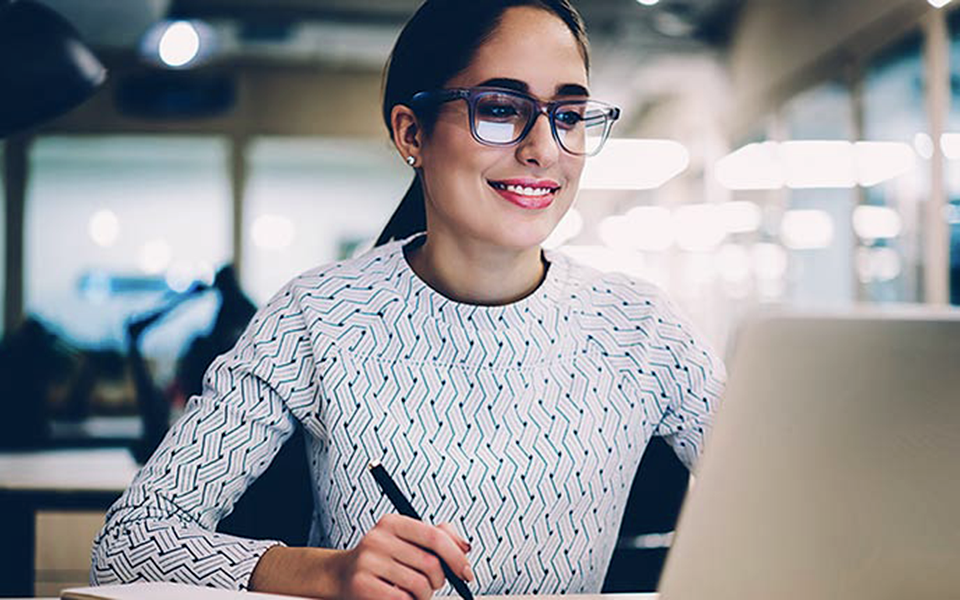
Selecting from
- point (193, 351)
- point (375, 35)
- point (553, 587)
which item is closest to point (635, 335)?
point (553, 587)

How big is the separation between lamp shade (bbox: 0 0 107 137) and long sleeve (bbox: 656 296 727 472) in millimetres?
1073

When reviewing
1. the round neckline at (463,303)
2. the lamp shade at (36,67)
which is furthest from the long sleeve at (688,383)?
the lamp shade at (36,67)

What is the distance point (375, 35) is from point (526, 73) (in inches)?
259

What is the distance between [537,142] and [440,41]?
0.21 meters

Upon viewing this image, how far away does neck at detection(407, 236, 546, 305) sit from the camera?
1320mm

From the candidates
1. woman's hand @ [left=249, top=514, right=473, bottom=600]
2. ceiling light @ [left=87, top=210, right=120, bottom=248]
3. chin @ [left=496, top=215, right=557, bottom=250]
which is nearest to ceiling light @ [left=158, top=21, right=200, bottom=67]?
chin @ [left=496, top=215, right=557, bottom=250]

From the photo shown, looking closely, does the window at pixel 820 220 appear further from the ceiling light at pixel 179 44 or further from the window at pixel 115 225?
the window at pixel 115 225

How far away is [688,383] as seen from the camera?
134cm

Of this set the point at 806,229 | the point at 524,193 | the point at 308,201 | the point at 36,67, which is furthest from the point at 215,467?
the point at 308,201

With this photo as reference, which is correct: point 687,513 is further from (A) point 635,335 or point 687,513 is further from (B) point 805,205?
(B) point 805,205

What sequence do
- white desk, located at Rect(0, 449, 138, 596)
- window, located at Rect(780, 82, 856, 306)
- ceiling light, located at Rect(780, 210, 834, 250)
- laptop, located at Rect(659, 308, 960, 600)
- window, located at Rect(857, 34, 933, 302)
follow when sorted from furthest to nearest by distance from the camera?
ceiling light, located at Rect(780, 210, 834, 250) < window, located at Rect(780, 82, 856, 306) < window, located at Rect(857, 34, 933, 302) < white desk, located at Rect(0, 449, 138, 596) < laptop, located at Rect(659, 308, 960, 600)

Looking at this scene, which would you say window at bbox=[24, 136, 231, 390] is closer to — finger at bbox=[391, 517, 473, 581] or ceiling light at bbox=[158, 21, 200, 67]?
ceiling light at bbox=[158, 21, 200, 67]

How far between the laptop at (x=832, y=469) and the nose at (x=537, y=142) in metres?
0.62

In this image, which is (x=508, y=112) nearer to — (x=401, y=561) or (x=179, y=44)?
(x=401, y=561)
